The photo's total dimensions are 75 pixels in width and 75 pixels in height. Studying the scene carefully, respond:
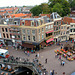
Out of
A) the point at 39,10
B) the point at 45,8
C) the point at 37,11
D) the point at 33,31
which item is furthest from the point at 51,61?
the point at 45,8

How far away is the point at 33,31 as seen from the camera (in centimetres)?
4209

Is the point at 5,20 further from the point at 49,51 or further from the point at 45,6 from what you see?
the point at 45,6

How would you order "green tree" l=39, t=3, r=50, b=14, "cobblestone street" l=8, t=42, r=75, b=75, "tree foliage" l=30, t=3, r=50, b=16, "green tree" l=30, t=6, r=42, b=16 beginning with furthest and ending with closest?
"green tree" l=30, t=6, r=42, b=16 → "tree foliage" l=30, t=3, r=50, b=16 → "green tree" l=39, t=3, r=50, b=14 → "cobblestone street" l=8, t=42, r=75, b=75

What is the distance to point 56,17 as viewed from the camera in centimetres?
5047

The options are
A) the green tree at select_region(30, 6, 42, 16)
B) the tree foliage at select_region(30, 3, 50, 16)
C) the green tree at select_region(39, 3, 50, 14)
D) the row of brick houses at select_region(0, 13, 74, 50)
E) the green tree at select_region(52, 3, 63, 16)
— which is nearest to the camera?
the row of brick houses at select_region(0, 13, 74, 50)

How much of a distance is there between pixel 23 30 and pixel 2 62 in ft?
51.4

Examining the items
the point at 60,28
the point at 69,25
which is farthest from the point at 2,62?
the point at 69,25

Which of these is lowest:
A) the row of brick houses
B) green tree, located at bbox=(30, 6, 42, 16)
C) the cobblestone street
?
the cobblestone street

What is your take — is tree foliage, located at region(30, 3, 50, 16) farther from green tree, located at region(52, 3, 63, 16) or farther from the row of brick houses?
the row of brick houses

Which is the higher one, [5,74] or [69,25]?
[69,25]

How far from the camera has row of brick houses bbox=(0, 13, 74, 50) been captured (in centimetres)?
4244

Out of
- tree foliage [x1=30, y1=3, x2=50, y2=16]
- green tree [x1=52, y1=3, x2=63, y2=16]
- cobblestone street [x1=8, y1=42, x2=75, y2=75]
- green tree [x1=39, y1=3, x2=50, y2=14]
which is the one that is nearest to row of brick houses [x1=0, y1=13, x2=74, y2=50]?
cobblestone street [x1=8, y1=42, x2=75, y2=75]

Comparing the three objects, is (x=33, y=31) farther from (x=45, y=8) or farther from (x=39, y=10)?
(x=45, y=8)

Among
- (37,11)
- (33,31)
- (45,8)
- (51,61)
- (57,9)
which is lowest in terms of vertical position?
(51,61)
